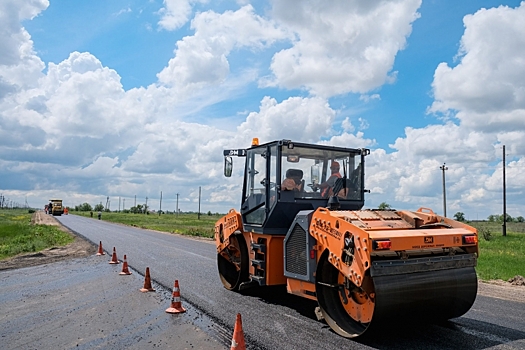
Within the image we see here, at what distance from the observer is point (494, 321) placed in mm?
7188

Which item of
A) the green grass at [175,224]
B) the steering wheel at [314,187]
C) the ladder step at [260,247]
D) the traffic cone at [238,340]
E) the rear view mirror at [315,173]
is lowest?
the green grass at [175,224]

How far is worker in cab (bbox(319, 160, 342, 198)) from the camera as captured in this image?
8.60 m

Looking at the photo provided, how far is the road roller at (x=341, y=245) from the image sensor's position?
5.81 m

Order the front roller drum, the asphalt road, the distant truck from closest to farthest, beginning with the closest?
the front roller drum < the asphalt road < the distant truck

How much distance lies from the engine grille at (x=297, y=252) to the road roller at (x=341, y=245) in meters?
0.01

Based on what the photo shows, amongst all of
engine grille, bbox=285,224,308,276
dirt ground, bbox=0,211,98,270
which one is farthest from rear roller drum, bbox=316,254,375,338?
dirt ground, bbox=0,211,98,270

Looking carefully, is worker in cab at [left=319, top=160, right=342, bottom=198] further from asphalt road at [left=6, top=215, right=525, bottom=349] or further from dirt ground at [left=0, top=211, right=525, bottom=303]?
dirt ground at [left=0, top=211, right=525, bottom=303]

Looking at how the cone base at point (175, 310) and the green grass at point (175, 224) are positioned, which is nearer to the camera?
the cone base at point (175, 310)

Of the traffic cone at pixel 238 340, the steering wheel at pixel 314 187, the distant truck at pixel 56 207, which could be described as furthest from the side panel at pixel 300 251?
the distant truck at pixel 56 207

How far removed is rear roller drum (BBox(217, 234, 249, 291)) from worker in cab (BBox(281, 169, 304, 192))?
6.03ft

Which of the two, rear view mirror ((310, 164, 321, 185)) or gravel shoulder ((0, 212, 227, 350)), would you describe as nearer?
gravel shoulder ((0, 212, 227, 350))

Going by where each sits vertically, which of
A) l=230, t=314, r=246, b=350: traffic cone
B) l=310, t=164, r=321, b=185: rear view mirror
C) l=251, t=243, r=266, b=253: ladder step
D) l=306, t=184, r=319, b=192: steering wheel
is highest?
l=310, t=164, r=321, b=185: rear view mirror

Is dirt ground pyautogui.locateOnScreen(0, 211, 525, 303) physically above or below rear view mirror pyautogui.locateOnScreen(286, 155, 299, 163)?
below

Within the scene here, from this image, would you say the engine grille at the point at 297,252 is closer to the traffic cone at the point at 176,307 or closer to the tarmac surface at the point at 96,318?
the tarmac surface at the point at 96,318
